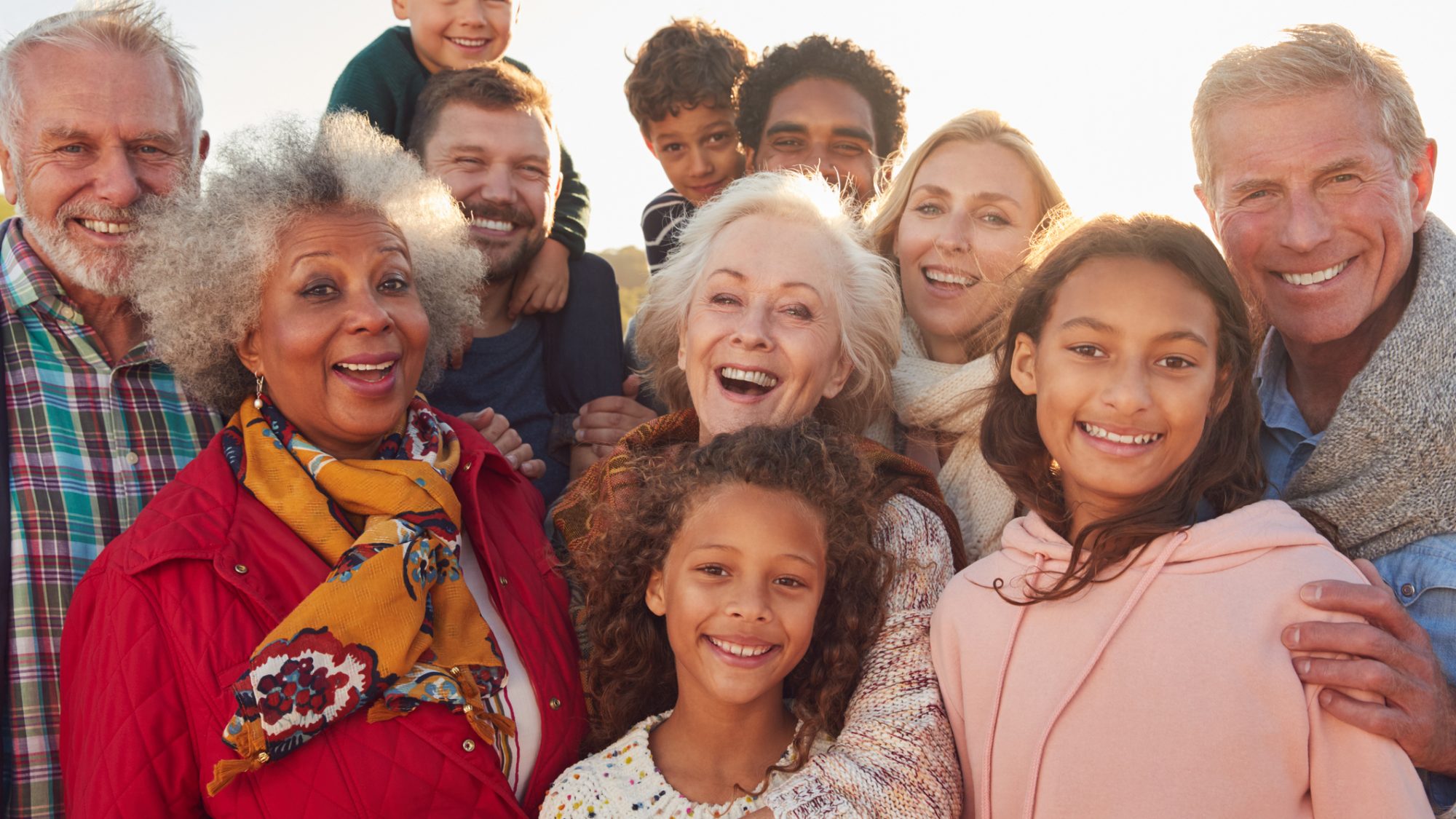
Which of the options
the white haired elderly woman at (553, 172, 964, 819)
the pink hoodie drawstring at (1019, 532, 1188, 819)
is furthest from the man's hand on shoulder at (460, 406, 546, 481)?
the pink hoodie drawstring at (1019, 532, 1188, 819)

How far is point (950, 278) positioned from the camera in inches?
159

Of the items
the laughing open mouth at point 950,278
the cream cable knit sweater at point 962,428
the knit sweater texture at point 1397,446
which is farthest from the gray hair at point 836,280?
the knit sweater texture at point 1397,446

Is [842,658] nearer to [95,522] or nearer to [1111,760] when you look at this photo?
[1111,760]

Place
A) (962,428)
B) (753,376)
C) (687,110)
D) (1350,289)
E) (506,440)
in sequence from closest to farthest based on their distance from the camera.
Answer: (1350,289) → (753,376) → (962,428) → (506,440) → (687,110)

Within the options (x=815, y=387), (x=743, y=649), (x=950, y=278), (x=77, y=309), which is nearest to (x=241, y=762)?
(x=743, y=649)

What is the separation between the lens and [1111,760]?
2.58 metres

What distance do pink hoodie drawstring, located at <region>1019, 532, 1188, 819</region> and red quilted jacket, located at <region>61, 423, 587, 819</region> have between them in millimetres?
1291

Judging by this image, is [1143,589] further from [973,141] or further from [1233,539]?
[973,141]

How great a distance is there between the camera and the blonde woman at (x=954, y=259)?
152 inches

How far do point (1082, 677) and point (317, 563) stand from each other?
197 centimetres

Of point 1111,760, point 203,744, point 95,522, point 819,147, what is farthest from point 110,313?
point 1111,760

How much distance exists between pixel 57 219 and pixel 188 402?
70 centimetres

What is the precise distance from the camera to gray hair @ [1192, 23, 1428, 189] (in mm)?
3346

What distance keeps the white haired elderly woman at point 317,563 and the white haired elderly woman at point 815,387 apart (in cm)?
45
